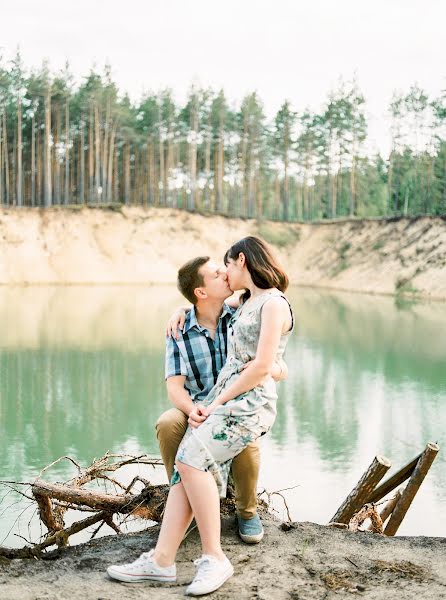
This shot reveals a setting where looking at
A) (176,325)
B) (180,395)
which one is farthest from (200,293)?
A: (180,395)

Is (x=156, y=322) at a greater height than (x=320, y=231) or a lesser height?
lesser

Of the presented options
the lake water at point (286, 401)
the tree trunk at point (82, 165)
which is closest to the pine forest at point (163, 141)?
the tree trunk at point (82, 165)

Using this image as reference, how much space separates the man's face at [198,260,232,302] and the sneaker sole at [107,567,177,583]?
1.70 m

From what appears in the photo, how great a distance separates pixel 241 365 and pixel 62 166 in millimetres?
54775

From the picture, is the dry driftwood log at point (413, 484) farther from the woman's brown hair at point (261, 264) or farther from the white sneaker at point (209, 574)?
the white sneaker at point (209, 574)

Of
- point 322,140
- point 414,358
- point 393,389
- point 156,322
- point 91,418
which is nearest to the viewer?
point 91,418

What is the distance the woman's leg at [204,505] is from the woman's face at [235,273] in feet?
3.87

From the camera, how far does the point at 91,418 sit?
11805 mm

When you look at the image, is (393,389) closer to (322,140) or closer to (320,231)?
(320,231)

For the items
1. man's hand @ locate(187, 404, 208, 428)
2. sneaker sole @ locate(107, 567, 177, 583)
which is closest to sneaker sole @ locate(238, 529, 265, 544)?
sneaker sole @ locate(107, 567, 177, 583)

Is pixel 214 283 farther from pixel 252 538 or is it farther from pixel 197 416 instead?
pixel 252 538

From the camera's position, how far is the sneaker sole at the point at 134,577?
3990 millimetres

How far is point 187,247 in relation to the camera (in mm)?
52281

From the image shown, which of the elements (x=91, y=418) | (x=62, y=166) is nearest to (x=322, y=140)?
(x=62, y=166)
